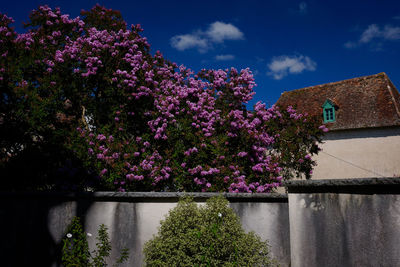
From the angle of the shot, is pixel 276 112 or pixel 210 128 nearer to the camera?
pixel 210 128

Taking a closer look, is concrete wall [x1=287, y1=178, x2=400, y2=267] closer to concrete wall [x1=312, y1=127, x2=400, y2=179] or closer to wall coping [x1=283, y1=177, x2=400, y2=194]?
wall coping [x1=283, y1=177, x2=400, y2=194]

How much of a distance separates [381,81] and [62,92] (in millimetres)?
20771

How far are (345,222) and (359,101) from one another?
62.9 ft

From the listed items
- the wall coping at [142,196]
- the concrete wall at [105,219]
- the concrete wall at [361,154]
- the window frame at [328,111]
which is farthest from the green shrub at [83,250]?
the window frame at [328,111]

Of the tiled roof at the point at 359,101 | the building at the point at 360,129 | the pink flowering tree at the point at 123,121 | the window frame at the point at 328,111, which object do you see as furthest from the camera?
the window frame at the point at 328,111

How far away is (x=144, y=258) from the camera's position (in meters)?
5.04

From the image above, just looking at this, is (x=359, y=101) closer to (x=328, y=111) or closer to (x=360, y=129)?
(x=328, y=111)

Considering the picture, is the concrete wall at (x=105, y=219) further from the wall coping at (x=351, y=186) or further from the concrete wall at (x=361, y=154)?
the concrete wall at (x=361, y=154)

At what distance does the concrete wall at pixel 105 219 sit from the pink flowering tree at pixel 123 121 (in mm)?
2530

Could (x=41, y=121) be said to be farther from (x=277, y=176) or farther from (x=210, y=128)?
(x=277, y=176)

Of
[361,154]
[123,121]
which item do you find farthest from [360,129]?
[123,121]

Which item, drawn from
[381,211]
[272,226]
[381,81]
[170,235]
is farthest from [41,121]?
[381,81]

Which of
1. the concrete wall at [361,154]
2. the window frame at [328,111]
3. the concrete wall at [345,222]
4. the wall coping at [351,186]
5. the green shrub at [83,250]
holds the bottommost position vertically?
Answer: the green shrub at [83,250]

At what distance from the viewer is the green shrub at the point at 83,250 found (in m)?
4.79
